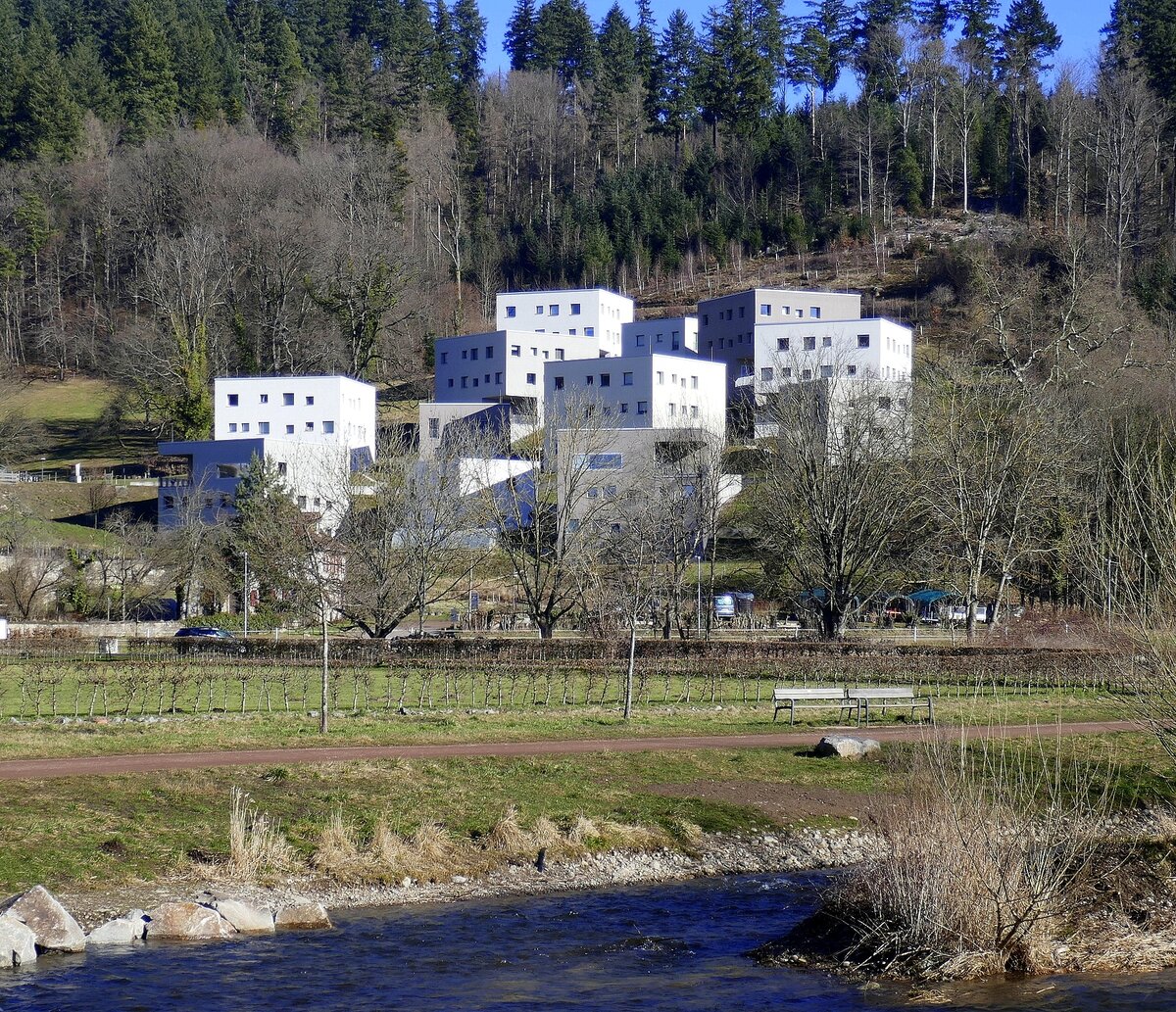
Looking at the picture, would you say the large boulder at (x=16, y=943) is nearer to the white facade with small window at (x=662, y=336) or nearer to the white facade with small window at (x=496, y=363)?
the white facade with small window at (x=496, y=363)

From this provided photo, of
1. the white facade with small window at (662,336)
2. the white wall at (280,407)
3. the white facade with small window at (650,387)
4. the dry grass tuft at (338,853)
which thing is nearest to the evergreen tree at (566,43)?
the white facade with small window at (662,336)

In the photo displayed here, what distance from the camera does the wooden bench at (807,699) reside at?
104ft

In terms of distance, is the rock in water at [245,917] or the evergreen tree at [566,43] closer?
the rock in water at [245,917]

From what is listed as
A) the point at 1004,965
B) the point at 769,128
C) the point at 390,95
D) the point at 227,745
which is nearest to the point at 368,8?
the point at 390,95

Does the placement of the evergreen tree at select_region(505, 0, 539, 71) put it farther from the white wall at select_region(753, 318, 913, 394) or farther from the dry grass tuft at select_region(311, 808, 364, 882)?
the dry grass tuft at select_region(311, 808, 364, 882)

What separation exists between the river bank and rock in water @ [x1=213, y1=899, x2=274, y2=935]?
2.23ft

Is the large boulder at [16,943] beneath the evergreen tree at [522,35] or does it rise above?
beneath

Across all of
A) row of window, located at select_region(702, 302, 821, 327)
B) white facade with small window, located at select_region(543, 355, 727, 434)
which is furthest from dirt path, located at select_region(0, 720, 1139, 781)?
row of window, located at select_region(702, 302, 821, 327)

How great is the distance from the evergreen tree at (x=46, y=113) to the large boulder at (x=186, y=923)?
5089 inches

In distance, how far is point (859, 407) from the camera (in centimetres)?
6319

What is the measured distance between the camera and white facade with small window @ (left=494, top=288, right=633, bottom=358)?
114 m

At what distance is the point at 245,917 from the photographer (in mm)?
17281

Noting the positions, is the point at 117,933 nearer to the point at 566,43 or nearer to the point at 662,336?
the point at 662,336

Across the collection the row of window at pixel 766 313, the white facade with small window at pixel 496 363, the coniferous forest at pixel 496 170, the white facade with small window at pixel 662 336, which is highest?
the coniferous forest at pixel 496 170
